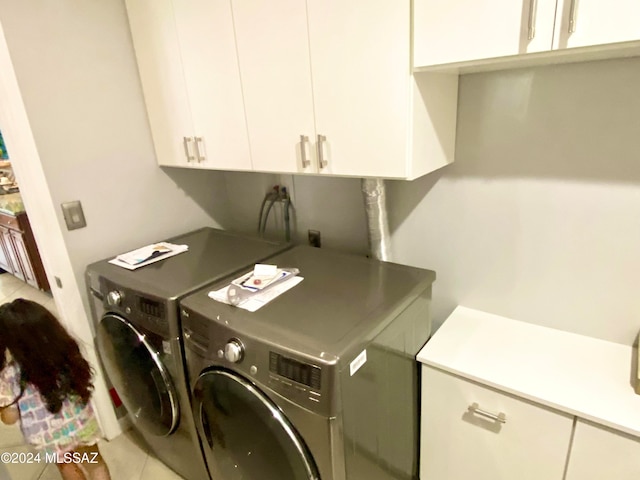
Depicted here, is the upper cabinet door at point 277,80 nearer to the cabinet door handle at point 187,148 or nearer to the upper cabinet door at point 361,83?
the upper cabinet door at point 361,83

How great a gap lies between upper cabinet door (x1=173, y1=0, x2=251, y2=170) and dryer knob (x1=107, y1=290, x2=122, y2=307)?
2.07ft

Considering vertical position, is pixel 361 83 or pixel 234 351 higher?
pixel 361 83

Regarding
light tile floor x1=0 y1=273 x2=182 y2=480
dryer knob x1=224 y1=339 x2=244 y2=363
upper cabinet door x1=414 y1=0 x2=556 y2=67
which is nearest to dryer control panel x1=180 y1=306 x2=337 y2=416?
dryer knob x1=224 y1=339 x2=244 y2=363

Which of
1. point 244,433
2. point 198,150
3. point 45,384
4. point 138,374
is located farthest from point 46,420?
point 198,150

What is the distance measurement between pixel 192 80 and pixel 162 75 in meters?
0.22

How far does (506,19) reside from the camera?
0.87 meters

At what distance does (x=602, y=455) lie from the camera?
104 centimetres

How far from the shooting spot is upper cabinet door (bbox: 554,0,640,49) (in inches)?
29.5

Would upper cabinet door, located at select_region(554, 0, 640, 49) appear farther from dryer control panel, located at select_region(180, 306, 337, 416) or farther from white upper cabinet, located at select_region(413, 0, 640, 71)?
dryer control panel, located at select_region(180, 306, 337, 416)

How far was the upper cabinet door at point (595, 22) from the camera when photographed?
0.75 metres

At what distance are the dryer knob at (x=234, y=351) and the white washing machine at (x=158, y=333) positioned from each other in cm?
→ 31

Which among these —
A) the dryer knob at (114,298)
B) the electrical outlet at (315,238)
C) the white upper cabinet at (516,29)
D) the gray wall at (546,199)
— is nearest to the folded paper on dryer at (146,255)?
the dryer knob at (114,298)

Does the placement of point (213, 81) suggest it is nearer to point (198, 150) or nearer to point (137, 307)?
point (198, 150)

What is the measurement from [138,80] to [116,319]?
110cm
